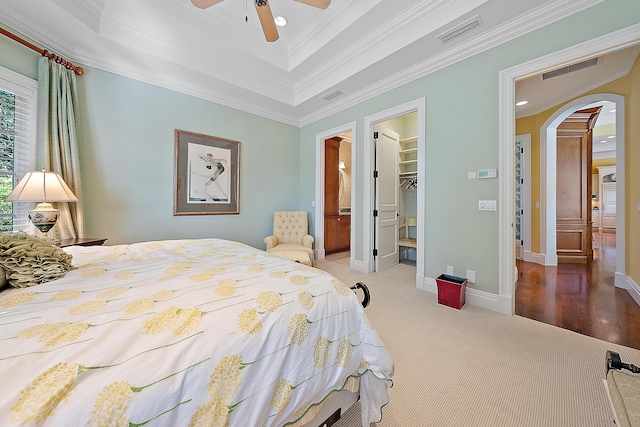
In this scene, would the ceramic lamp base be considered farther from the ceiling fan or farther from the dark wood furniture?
the dark wood furniture

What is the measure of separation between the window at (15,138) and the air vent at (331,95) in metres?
3.36

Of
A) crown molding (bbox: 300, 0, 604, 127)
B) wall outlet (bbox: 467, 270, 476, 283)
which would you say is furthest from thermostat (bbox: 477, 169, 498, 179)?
crown molding (bbox: 300, 0, 604, 127)

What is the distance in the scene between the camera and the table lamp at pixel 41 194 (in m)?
2.02

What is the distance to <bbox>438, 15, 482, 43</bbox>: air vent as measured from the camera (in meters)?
2.30

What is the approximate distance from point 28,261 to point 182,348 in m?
0.99

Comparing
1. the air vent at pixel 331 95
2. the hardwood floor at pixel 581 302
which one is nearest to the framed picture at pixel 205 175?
the air vent at pixel 331 95

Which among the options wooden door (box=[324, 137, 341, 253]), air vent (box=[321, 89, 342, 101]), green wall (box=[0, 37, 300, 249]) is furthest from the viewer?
wooden door (box=[324, 137, 341, 253])

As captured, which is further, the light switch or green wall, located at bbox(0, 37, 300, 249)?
green wall, located at bbox(0, 37, 300, 249)

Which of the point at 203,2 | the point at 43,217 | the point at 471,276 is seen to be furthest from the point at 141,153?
the point at 471,276

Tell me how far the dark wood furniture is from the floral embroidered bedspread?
12.4 feet

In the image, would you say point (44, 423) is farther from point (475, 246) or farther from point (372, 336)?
point (475, 246)

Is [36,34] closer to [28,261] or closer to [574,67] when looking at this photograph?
[28,261]

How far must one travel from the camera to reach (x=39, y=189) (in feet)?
6.79

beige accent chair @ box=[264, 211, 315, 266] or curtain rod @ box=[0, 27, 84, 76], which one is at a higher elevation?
curtain rod @ box=[0, 27, 84, 76]
